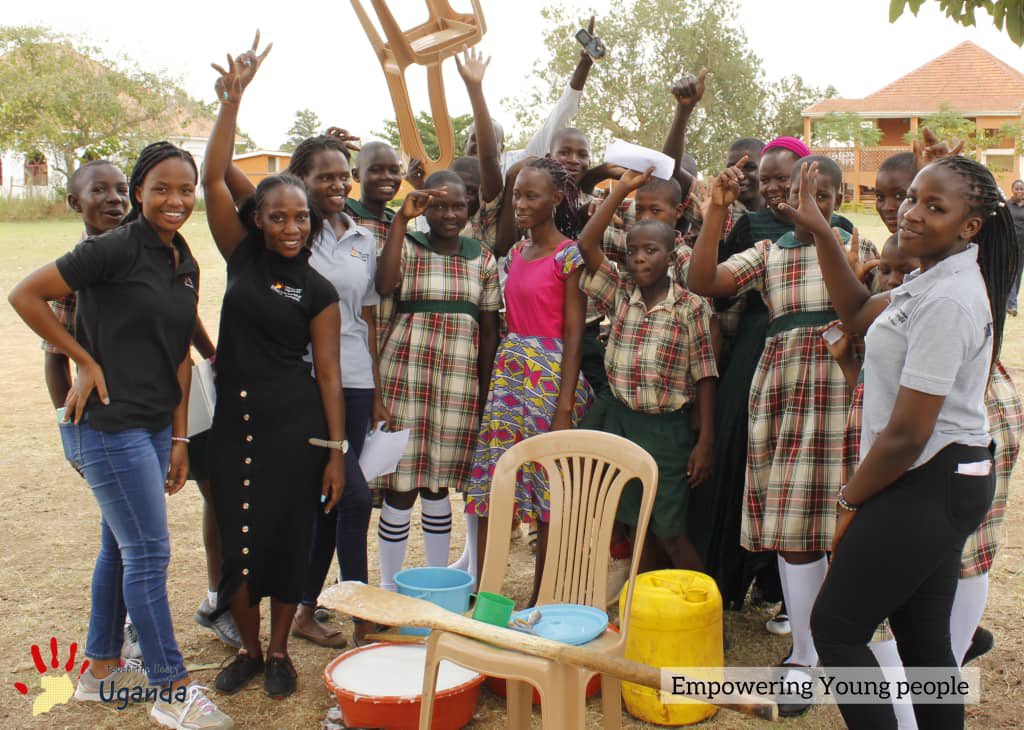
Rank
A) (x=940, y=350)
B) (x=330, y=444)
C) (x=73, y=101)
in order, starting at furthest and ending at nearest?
(x=73, y=101)
(x=330, y=444)
(x=940, y=350)

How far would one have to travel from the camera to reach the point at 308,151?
12.3 ft

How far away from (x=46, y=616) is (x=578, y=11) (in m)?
32.2

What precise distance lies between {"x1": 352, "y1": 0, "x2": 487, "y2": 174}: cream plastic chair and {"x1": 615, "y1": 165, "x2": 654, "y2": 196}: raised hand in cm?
133

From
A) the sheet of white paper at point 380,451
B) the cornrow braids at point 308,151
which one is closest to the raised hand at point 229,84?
the cornrow braids at point 308,151

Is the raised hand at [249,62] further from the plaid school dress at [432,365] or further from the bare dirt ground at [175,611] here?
the bare dirt ground at [175,611]

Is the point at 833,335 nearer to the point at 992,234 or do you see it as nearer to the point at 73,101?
the point at 992,234

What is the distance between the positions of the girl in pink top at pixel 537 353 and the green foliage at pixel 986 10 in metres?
1.48

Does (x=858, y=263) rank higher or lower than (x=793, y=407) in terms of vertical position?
higher

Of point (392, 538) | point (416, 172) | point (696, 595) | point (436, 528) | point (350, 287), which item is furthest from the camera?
point (416, 172)

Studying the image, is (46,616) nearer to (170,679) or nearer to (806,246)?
(170,679)

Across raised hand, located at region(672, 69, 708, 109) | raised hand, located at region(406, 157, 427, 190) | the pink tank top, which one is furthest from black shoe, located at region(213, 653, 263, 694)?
raised hand, located at region(672, 69, 708, 109)

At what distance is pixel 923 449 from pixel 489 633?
114 centimetres

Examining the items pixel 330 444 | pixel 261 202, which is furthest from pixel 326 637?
pixel 261 202

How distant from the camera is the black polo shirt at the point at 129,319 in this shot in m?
2.96
